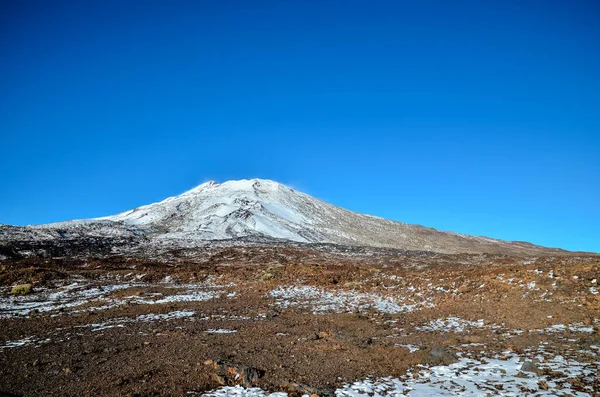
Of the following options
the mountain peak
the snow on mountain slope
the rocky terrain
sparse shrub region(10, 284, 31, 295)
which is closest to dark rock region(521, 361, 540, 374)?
the rocky terrain

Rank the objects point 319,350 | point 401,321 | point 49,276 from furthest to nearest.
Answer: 1. point 49,276
2. point 401,321
3. point 319,350

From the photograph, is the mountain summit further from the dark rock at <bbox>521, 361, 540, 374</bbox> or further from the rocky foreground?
the dark rock at <bbox>521, 361, 540, 374</bbox>

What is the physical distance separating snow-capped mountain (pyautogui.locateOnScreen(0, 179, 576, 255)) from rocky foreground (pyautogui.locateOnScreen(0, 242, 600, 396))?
50.1 m

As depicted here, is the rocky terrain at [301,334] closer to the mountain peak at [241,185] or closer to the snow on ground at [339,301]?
the snow on ground at [339,301]

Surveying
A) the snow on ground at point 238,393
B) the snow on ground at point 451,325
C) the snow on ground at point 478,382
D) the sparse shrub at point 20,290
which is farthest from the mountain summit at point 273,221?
the snow on ground at point 478,382

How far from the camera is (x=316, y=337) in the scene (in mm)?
13266

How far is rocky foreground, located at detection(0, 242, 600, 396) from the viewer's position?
348 inches

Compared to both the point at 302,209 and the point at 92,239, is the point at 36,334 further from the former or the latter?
the point at 302,209

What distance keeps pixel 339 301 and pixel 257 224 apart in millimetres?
70027

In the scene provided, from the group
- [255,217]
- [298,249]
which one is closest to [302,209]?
[255,217]

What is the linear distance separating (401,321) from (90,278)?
27.6 m

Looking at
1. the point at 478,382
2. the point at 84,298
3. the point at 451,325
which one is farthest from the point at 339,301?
the point at 84,298

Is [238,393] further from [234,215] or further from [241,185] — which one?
[241,185]

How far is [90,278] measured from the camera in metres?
32.3
